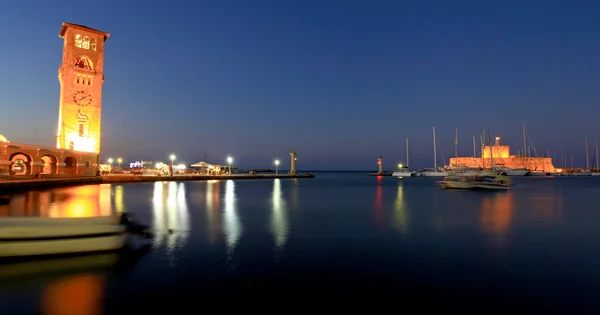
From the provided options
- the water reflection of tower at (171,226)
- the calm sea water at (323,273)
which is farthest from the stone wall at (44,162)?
the calm sea water at (323,273)

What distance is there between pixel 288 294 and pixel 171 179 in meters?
61.9

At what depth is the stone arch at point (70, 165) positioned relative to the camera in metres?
47.7

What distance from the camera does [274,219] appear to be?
19.1m

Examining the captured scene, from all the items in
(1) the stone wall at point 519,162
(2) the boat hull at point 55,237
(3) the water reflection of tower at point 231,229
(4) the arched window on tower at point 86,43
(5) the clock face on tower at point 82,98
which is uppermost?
(4) the arched window on tower at point 86,43

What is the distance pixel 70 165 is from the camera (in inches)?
1893

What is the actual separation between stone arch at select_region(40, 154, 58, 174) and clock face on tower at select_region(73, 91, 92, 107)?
908 centimetres

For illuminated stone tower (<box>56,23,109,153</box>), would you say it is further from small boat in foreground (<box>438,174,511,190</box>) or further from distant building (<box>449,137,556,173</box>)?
distant building (<box>449,137,556,173</box>)

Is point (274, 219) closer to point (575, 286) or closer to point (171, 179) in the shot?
point (575, 286)

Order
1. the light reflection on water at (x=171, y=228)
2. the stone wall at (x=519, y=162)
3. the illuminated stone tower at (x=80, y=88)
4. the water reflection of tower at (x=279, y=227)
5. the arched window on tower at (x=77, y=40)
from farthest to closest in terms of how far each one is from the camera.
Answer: the stone wall at (x=519, y=162), the arched window on tower at (x=77, y=40), the illuminated stone tower at (x=80, y=88), the water reflection of tower at (x=279, y=227), the light reflection on water at (x=171, y=228)

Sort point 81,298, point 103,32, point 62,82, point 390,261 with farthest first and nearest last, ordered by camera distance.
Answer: point 103,32
point 62,82
point 390,261
point 81,298

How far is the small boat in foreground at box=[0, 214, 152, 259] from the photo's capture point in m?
9.20

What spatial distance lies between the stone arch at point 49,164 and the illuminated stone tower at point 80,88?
3.06 metres

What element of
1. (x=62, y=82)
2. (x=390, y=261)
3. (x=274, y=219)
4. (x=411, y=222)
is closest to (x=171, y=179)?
(x=62, y=82)

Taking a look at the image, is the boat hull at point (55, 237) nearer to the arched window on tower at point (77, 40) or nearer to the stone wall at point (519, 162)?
the arched window on tower at point (77, 40)
